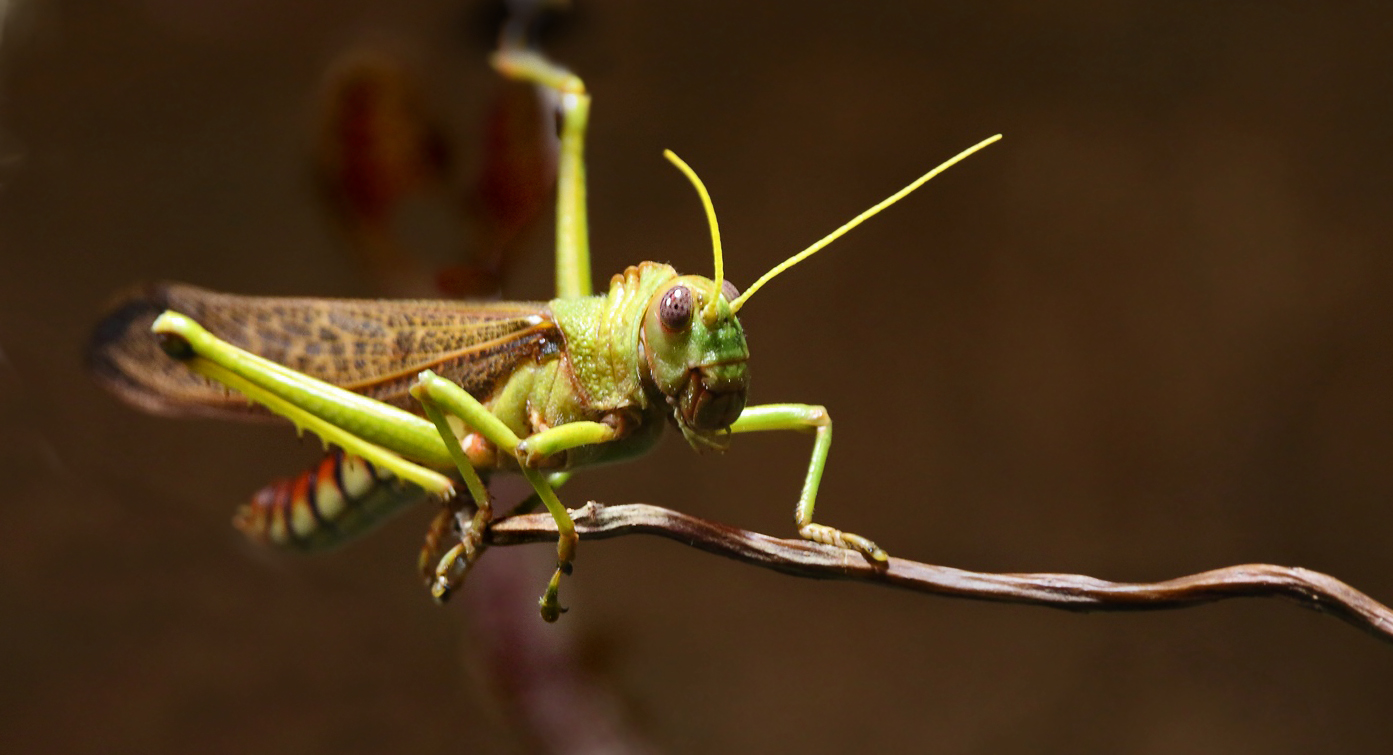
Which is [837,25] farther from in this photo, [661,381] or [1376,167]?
[661,381]

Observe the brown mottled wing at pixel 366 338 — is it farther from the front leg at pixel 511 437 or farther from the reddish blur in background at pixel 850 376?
the reddish blur in background at pixel 850 376

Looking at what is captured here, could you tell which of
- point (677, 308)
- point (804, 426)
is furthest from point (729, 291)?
point (804, 426)

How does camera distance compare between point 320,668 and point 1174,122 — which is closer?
point 1174,122

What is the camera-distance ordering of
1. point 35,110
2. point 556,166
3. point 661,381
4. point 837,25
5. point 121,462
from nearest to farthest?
1. point 661,381
2. point 556,166
3. point 35,110
4. point 121,462
5. point 837,25

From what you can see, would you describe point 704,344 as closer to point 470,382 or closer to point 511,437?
point 511,437

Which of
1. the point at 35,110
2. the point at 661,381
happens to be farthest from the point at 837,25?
the point at 35,110

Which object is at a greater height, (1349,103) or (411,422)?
(1349,103)

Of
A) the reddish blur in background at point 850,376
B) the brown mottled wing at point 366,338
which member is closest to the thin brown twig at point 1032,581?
the brown mottled wing at point 366,338

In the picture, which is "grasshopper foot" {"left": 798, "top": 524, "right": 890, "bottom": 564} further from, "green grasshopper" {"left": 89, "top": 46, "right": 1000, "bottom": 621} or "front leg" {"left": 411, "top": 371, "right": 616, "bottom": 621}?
"front leg" {"left": 411, "top": 371, "right": 616, "bottom": 621}

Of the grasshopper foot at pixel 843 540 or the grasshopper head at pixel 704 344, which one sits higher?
the grasshopper head at pixel 704 344
